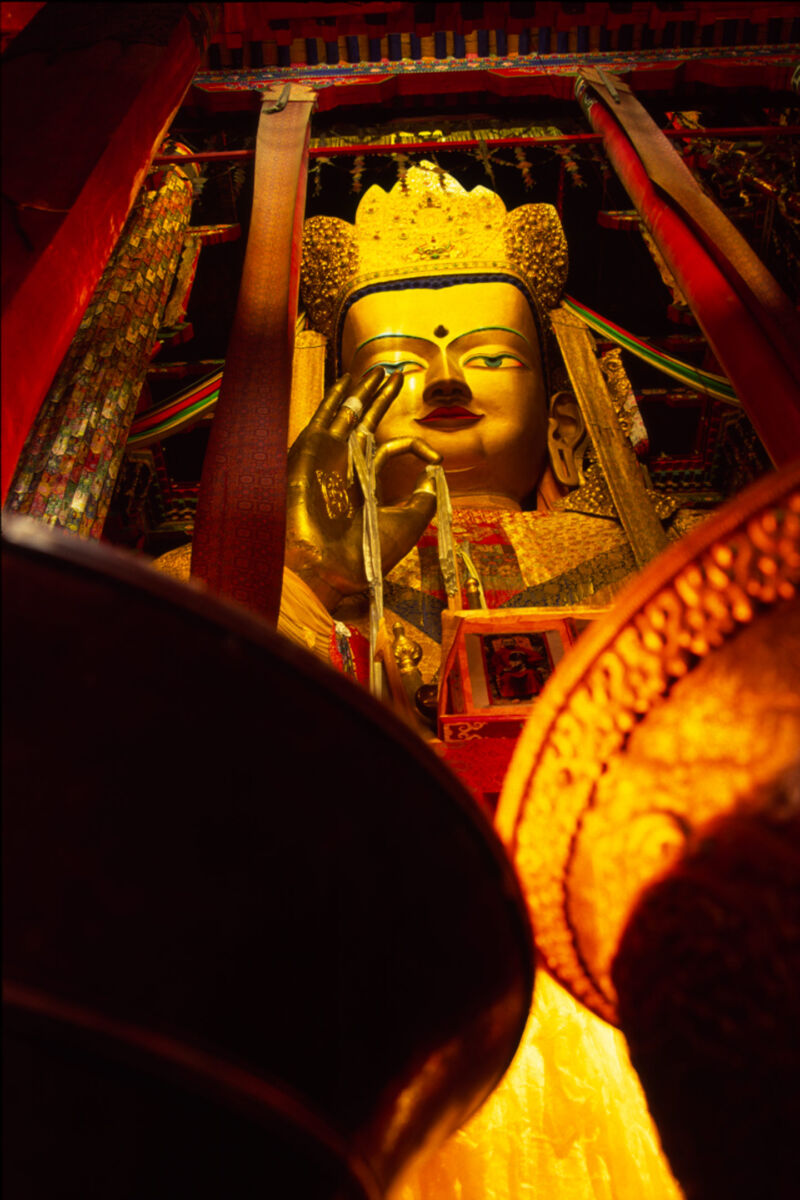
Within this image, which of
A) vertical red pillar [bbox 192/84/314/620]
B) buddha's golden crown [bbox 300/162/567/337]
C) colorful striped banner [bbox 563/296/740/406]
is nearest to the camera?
vertical red pillar [bbox 192/84/314/620]

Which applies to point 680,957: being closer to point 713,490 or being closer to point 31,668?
point 31,668

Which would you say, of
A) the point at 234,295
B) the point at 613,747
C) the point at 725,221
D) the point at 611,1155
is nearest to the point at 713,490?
the point at 725,221

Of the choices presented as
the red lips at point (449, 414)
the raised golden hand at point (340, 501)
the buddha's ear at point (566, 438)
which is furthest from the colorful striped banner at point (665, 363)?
the raised golden hand at point (340, 501)

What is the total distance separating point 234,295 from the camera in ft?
16.7

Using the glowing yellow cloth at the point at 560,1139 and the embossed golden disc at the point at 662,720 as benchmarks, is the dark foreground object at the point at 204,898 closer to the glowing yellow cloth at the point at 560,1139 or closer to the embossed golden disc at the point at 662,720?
the embossed golden disc at the point at 662,720

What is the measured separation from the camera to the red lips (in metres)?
4.03

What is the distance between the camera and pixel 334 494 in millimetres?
3143

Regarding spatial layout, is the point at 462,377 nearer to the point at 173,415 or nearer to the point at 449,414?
the point at 449,414

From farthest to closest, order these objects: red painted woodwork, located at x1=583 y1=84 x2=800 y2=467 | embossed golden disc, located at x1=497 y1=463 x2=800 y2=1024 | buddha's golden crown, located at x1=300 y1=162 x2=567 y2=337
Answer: buddha's golden crown, located at x1=300 y1=162 x2=567 y2=337, red painted woodwork, located at x1=583 y1=84 x2=800 y2=467, embossed golden disc, located at x1=497 y1=463 x2=800 y2=1024

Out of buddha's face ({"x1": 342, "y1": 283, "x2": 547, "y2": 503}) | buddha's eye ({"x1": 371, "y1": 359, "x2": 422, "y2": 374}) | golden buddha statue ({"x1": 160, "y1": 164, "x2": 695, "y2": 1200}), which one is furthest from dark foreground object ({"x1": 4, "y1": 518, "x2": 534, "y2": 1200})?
buddha's eye ({"x1": 371, "y1": 359, "x2": 422, "y2": 374})

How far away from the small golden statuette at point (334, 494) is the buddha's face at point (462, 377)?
2.49 ft

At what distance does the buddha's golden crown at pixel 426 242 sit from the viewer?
15.0 ft

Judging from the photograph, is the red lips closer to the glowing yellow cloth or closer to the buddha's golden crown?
the buddha's golden crown

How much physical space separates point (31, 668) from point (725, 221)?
308 centimetres
